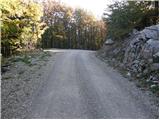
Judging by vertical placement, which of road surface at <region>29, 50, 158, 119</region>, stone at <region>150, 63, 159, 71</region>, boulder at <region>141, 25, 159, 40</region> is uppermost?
boulder at <region>141, 25, 159, 40</region>

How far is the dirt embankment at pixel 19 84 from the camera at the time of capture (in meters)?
11.7

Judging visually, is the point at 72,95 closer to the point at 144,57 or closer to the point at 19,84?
the point at 19,84

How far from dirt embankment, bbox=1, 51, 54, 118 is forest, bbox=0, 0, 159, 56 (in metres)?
2.81

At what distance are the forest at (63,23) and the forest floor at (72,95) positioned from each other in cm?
381

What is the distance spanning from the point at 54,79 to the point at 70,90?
2.87 metres

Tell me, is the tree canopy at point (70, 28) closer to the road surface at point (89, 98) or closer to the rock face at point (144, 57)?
the rock face at point (144, 57)

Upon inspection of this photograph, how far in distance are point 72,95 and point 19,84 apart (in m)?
3.67

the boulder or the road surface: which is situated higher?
the boulder

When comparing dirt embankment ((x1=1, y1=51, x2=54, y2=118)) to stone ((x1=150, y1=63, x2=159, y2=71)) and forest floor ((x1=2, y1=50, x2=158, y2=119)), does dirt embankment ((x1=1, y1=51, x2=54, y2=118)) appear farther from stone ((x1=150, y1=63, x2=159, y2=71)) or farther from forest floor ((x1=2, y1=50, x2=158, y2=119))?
stone ((x1=150, y1=63, x2=159, y2=71))

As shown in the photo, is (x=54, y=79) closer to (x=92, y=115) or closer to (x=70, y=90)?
(x=70, y=90)

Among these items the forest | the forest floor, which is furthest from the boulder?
the forest

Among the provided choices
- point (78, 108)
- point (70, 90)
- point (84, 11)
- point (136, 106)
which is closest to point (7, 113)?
point (78, 108)

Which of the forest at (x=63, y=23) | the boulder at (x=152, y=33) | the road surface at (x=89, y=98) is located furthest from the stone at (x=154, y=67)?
the forest at (x=63, y=23)

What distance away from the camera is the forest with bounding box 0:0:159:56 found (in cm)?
2366
